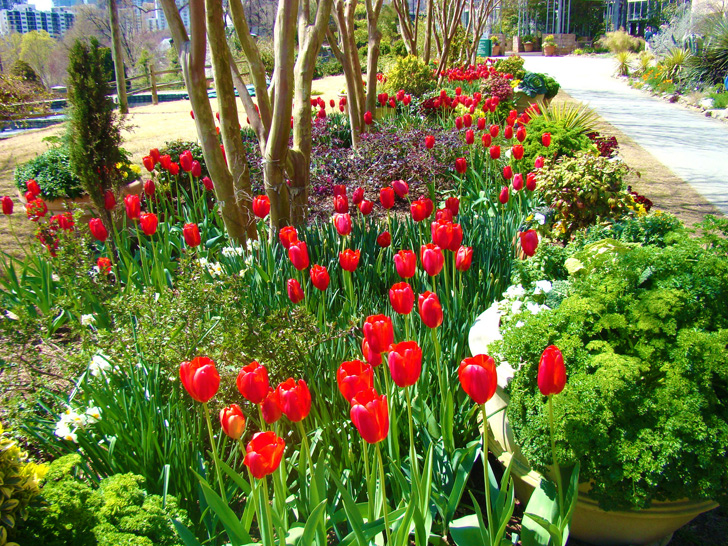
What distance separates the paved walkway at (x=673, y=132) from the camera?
6.66 m

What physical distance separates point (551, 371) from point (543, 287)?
43.4 inches

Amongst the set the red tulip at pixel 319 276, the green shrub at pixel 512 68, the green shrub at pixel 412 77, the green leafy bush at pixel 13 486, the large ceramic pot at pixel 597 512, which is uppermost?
the green shrub at pixel 512 68

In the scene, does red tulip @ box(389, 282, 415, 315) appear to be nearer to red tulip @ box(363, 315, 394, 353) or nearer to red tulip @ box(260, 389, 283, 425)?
red tulip @ box(363, 315, 394, 353)

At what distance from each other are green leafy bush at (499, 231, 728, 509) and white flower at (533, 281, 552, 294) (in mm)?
306

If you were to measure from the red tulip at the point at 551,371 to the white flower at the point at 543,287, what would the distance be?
103 cm

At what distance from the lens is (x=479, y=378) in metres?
1.31

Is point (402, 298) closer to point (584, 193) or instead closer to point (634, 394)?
point (634, 394)

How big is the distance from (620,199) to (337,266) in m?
2.02

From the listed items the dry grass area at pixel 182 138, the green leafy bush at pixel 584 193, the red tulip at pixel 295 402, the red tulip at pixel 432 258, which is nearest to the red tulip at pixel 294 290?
the red tulip at pixel 432 258

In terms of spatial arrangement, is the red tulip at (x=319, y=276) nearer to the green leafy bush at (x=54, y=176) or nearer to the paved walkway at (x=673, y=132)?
the green leafy bush at (x=54, y=176)

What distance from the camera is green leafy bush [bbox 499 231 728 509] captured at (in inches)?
61.4

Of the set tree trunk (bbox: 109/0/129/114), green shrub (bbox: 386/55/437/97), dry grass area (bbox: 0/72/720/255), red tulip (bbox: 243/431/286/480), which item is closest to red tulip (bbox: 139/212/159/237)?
dry grass area (bbox: 0/72/720/255)

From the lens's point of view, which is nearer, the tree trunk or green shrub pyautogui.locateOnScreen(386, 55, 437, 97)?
green shrub pyautogui.locateOnScreen(386, 55, 437, 97)

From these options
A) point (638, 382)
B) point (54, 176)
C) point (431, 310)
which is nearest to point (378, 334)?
point (431, 310)
